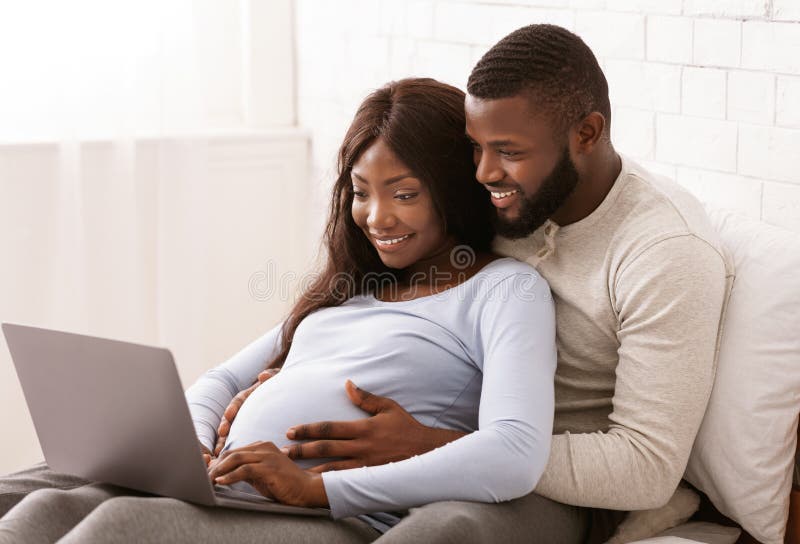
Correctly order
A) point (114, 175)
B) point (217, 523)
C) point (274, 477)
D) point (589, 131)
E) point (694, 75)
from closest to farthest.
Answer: point (217, 523), point (274, 477), point (589, 131), point (694, 75), point (114, 175)

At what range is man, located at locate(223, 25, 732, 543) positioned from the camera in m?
1.35

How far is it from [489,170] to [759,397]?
18.5 inches

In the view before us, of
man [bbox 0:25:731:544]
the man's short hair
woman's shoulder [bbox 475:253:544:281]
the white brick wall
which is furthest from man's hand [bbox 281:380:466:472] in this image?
the white brick wall

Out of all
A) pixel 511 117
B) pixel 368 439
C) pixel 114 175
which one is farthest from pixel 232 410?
pixel 114 175

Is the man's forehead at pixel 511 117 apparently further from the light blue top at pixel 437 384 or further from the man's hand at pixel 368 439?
the man's hand at pixel 368 439

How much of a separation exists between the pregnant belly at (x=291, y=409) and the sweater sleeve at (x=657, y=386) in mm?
309

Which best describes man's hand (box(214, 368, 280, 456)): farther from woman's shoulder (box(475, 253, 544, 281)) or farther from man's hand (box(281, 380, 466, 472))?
woman's shoulder (box(475, 253, 544, 281))

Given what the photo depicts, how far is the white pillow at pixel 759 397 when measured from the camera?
134cm

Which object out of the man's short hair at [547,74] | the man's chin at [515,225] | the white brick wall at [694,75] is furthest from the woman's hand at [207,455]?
the white brick wall at [694,75]

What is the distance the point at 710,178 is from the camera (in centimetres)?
171

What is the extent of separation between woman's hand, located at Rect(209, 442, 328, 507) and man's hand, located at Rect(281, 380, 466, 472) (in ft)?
0.19

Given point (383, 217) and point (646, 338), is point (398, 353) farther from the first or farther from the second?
point (646, 338)

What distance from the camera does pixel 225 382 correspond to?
1735 mm

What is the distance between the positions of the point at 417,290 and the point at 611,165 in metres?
0.35
